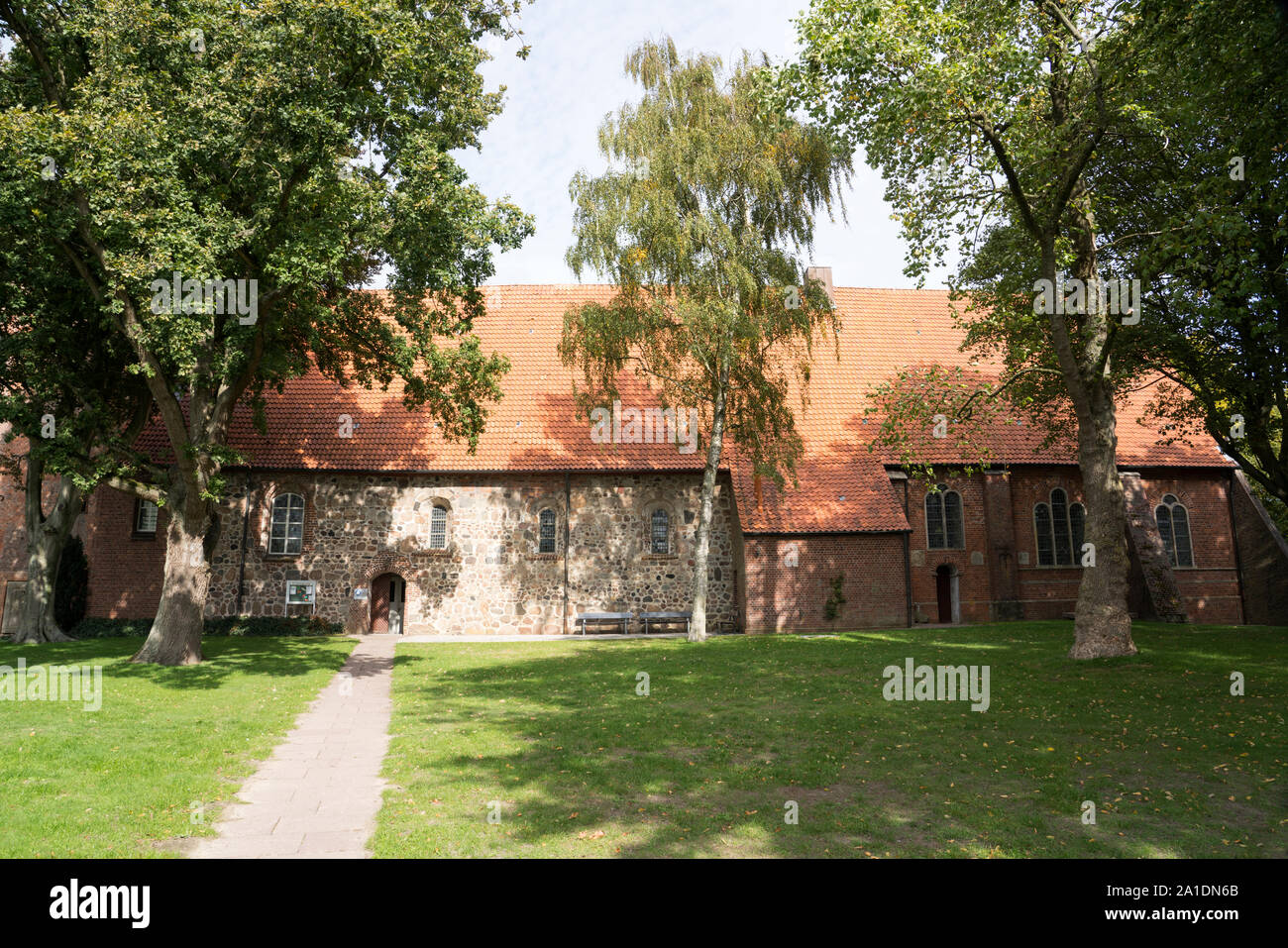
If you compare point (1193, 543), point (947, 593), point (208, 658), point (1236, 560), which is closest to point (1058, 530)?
point (947, 593)

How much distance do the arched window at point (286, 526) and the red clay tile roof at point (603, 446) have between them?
1242mm

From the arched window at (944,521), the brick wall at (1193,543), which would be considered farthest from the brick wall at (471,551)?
the brick wall at (1193,543)

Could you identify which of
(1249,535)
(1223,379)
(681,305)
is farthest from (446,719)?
(1249,535)

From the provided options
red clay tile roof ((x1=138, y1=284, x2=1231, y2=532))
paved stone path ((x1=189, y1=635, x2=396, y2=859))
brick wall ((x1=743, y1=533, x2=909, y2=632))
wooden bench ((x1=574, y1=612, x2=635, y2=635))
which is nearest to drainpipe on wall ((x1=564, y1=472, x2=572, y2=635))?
red clay tile roof ((x1=138, y1=284, x2=1231, y2=532))

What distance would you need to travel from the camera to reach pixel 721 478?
79.3 ft

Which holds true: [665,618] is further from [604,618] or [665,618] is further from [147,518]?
[147,518]

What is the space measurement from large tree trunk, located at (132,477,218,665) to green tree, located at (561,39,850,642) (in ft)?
29.2

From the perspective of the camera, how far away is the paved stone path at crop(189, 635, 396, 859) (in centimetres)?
579

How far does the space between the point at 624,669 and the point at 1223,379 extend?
13.3 metres

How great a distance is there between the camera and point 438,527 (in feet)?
76.6

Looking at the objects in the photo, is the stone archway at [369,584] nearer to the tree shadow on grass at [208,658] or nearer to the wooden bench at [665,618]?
the tree shadow on grass at [208,658]

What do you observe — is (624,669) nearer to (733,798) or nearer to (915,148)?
(733,798)

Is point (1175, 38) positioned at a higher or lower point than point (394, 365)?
higher

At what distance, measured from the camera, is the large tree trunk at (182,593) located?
14.9 m
